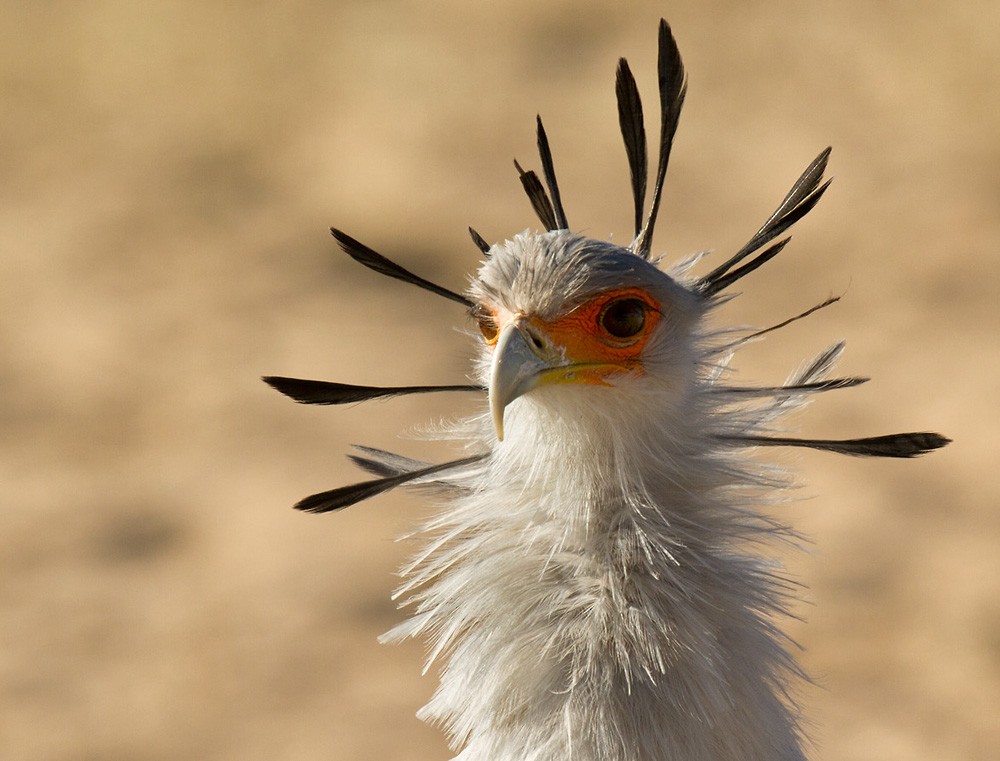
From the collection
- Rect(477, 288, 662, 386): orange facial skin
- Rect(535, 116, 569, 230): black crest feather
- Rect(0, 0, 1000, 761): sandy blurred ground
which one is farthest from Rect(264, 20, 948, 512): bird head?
Rect(0, 0, 1000, 761): sandy blurred ground

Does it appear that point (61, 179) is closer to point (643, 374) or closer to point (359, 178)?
point (359, 178)

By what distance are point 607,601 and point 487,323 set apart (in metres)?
0.47

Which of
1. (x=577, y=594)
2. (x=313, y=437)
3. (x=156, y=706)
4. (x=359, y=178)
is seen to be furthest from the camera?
(x=359, y=178)

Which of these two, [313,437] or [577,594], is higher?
[313,437]

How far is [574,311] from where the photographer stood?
1831 millimetres

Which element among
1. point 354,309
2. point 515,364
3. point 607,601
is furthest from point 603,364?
point 354,309

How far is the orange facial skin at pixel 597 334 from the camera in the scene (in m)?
1.83

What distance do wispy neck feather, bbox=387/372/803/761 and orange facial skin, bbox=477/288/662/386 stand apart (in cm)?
5

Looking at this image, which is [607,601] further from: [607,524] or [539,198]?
[539,198]

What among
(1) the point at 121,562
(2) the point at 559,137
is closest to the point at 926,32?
(2) the point at 559,137

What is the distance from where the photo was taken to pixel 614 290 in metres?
1.84

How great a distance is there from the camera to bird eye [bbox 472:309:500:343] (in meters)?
1.93

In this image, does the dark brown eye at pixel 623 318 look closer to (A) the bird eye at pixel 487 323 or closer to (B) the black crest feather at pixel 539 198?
(A) the bird eye at pixel 487 323

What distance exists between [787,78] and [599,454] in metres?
5.55
